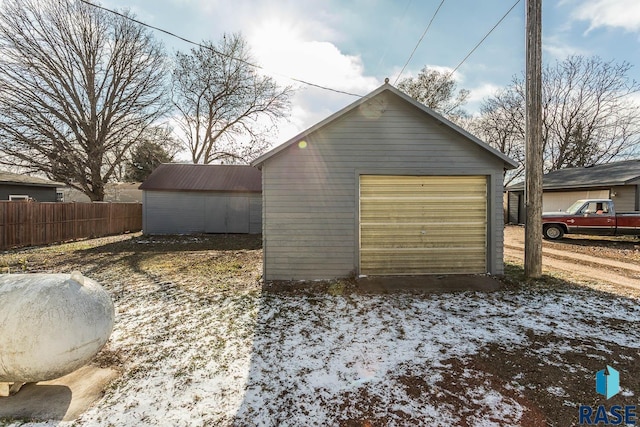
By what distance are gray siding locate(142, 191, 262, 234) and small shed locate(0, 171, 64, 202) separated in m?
6.68

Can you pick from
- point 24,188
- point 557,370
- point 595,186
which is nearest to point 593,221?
point 595,186

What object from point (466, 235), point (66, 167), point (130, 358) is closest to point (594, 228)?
point (466, 235)

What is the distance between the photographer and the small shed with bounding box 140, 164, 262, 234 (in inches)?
615

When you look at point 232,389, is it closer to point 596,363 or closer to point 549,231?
point 596,363

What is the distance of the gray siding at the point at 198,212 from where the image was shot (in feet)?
51.5

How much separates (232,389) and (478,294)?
5033mm

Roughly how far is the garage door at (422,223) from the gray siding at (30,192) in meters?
19.5

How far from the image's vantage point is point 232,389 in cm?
285

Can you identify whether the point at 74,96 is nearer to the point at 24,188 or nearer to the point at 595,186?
the point at 24,188

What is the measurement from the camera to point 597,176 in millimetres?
15234

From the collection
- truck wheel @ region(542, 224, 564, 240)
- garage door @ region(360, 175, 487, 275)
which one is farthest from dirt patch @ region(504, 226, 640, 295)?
garage door @ region(360, 175, 487, 275)

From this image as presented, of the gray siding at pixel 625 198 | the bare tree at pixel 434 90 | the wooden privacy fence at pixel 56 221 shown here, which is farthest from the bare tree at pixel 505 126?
the wooden privacy fence at pixel 56 221

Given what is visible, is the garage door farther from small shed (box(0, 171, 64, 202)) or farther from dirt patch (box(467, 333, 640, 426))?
small shed (box(0, 171, 64, 202))

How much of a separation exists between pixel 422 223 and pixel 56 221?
15355 mm
